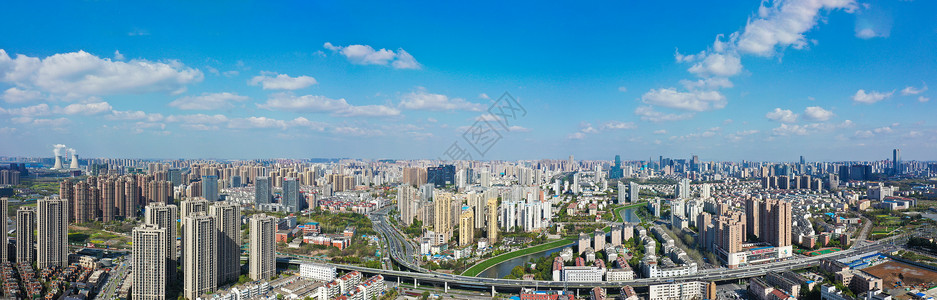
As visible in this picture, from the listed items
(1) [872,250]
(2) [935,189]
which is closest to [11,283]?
(1) [872,250]

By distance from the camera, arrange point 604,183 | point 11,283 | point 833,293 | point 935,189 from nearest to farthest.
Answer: point 833,293, point 11,283, point 935,189, point 604,183

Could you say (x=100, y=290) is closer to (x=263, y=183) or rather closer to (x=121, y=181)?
(x=121, y=181)

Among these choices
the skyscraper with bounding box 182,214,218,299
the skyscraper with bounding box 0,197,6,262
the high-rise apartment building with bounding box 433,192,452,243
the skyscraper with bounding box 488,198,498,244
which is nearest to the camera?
the skyscraper with bounding box 182,214,218,299

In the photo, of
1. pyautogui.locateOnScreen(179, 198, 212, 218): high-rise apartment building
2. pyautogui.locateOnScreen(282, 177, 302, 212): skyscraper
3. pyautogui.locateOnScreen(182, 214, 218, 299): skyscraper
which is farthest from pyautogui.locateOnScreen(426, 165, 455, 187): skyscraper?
pyautogui.locateOnScreen(182, 214, 218, 299): skyscraper

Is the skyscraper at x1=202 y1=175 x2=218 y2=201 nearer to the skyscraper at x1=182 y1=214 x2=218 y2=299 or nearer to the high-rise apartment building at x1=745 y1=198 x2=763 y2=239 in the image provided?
the skyscraper at x1=182 y1=214 x2=218 y2=299

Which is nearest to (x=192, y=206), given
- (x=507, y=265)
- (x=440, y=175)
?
(x=507, y=265)

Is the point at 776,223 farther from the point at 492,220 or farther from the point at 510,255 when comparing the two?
the point at 492,220

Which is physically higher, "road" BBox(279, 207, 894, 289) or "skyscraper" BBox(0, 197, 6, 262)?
"skyscraper" BBox(0, 197, 6, 262)

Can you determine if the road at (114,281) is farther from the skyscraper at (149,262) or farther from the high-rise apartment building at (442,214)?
the high-rise apartment building at (442,214)
